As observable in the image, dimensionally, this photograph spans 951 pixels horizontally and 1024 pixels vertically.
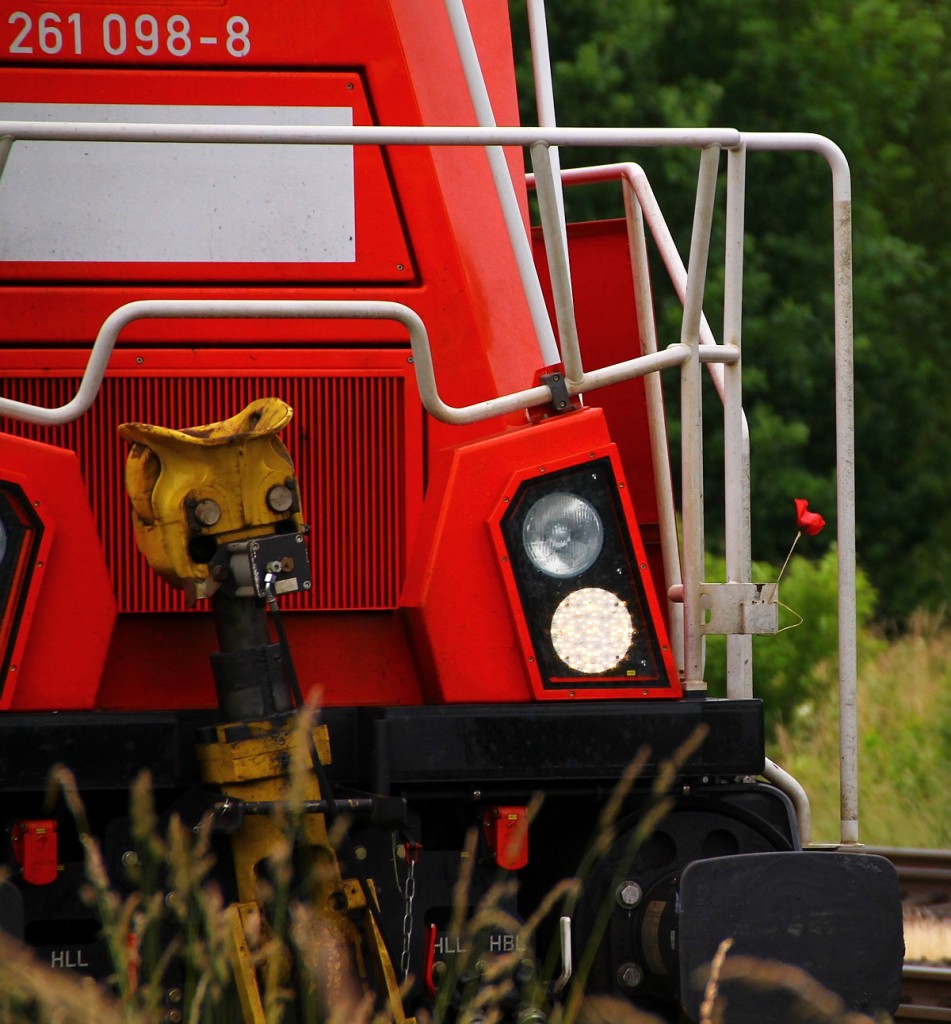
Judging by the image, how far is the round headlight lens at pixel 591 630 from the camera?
336 cm

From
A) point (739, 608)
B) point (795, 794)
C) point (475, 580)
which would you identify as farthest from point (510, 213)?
point (795, 794)

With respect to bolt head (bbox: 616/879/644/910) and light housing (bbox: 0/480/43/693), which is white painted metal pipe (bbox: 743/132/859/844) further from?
light housing (bbox: 0/480/43/693)

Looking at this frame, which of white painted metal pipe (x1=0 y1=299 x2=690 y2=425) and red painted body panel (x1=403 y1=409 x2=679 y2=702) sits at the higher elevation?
white painted metal pipe (x1=0 y1=299 x2=690 y2=425)

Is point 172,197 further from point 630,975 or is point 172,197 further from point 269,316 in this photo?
point 630,975

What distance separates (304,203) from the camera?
3.63 m

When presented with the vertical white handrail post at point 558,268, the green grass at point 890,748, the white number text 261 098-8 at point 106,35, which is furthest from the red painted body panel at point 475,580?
the green grass at point 890,748

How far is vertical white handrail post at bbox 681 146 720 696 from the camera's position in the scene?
3457 millimetres

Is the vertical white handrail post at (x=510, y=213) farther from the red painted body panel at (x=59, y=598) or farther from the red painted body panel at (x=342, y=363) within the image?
the red painted body panel at (x=59, y=598)

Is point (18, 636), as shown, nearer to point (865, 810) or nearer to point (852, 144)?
point (865, 810)

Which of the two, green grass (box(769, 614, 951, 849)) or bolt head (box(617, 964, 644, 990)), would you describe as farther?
green grass (box(769, 614, 951, 849))

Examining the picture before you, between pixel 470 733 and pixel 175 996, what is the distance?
0.77 m

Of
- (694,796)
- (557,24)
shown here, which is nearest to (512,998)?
(694,796)

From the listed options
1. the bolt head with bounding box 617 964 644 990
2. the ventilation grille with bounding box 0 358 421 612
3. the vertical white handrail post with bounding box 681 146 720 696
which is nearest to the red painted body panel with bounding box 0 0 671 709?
the ventilation grille with bounding box 0 358 421 612

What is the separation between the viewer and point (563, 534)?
133 inches
